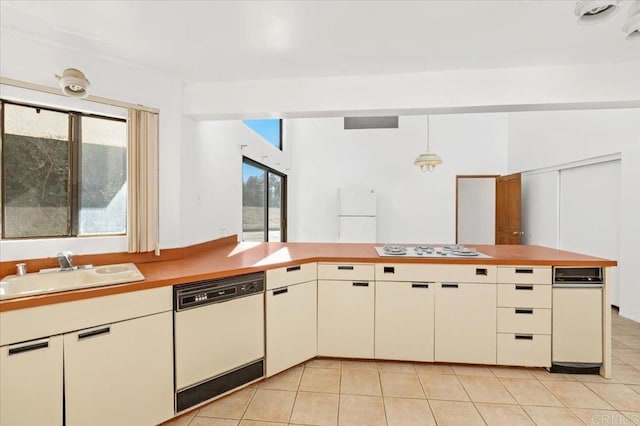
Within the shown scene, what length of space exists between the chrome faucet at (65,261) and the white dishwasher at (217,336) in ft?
2.35

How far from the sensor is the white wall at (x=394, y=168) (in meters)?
6.11

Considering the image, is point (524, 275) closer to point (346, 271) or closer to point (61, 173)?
point (346, 271)

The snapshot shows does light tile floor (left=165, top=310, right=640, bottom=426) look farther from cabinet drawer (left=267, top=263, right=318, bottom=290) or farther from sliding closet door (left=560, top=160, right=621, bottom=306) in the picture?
sliding closet door (left=560, top=160, right=621, bottom=306)

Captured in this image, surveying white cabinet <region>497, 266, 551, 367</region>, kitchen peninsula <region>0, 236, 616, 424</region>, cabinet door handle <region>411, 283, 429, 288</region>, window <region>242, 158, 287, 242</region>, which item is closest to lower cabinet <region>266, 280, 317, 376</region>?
kitchen peninsula <region>0, 236, 616, 424</region>

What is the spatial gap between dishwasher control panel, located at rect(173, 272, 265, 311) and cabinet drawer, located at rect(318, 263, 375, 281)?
21.8 inches

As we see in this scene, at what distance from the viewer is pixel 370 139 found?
632 centimetres

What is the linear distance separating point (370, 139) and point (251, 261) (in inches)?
187

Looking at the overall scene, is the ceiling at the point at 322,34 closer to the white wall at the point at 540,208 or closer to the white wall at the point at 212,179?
the white wall at the point at 212,179

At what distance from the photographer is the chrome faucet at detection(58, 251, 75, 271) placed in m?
1.82

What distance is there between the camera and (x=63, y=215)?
198 centimetres

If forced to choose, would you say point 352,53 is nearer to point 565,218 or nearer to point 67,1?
point 67,1

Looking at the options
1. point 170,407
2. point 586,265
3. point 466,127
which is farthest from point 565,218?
point 170,407

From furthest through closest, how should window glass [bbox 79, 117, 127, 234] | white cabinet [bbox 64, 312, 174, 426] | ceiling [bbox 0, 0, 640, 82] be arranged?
window glass [bbox 79, 117, 127, 234] → ceiling [bbox 0, 0, 640, 82] → white cabinet [bbox 64, 312, 174, 426]

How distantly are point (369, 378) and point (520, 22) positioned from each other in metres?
2.57
